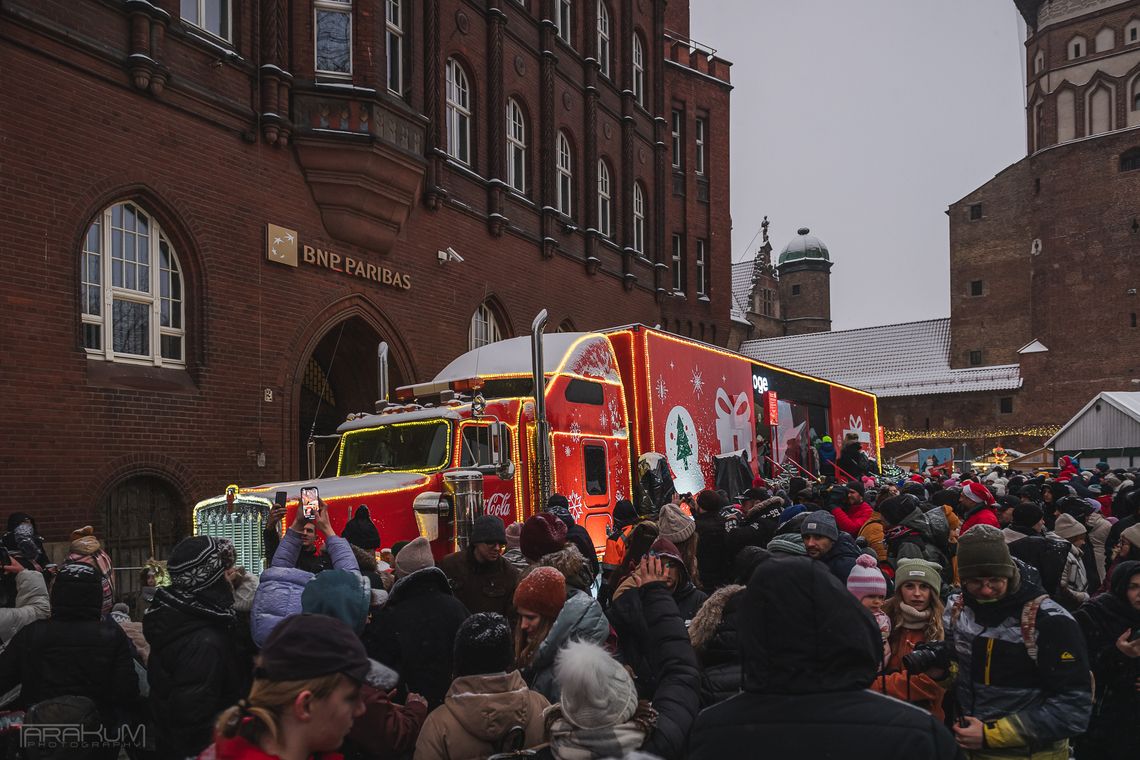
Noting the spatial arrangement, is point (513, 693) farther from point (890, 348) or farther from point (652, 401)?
point (890, 348)

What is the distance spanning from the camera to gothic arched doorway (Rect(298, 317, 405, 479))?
17.7m

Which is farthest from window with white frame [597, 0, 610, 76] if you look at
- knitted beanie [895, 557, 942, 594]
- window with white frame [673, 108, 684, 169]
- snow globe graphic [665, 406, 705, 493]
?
knitted beanie [895, 557, 942, 594]

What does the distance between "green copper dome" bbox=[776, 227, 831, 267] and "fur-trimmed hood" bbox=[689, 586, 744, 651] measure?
81.6 meters

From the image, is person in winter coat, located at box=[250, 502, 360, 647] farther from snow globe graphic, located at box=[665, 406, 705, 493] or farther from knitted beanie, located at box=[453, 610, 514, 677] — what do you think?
snow globe graphic, located at box=[665, 406, 705, 493]

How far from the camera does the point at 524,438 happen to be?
37.1 feet

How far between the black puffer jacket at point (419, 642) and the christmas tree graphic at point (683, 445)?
10.5m

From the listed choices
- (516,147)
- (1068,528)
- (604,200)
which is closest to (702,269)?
(604,200)

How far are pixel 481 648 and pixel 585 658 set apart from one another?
567 mm

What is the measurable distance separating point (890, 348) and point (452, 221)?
4658 cm

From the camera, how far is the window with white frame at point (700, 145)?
3228cm

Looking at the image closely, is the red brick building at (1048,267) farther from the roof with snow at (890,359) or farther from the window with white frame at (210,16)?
the window with white frame at (210,16)

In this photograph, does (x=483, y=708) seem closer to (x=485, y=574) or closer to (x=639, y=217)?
(x=485, y=574)

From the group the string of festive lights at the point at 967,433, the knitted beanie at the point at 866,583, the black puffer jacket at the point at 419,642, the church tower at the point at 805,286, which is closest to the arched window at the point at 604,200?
the knitted beanie at the point at 866,583

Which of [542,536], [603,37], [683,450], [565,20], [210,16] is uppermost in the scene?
[603,37]
